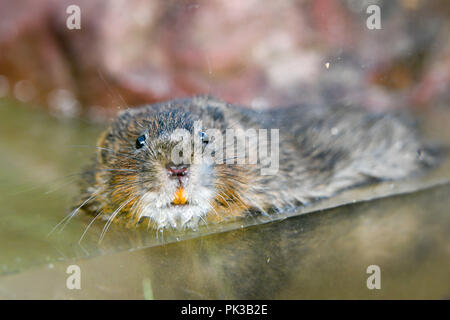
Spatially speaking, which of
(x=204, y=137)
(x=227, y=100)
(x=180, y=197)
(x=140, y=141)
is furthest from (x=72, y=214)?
(x=227, y=100)

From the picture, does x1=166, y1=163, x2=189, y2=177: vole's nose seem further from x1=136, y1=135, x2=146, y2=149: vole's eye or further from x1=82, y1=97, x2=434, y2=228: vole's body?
x1=136, y1=135, x2=146, y2=149: vole's eye

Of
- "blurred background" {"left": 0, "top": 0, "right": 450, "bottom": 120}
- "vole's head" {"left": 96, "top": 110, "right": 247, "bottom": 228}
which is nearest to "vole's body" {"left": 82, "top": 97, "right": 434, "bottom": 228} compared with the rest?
"vole's head" {"left": 96, "top": 110, "right": 247, "bottom": 228}

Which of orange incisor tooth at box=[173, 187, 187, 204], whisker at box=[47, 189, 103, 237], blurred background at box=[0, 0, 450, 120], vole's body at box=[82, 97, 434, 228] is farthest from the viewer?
blurred background at box=[0, 0, 450, 120]

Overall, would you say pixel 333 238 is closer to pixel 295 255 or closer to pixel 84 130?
pixel 295 255

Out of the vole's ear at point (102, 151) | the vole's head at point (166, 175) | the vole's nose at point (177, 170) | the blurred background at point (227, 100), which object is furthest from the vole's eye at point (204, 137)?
the vole's ear at point (102, 151)

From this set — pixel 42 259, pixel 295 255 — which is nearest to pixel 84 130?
pixel 42 259

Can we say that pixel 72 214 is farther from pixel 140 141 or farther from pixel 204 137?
pixel 204 137

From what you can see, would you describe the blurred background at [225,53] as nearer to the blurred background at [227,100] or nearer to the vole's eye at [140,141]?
the blurred background at [227,100]
